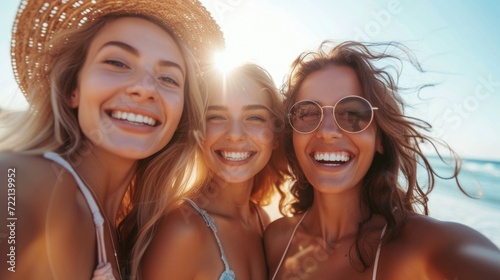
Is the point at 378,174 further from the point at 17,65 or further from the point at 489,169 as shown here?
the point at 489,169

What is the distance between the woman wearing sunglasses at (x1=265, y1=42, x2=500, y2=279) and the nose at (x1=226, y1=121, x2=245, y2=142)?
0.43 m

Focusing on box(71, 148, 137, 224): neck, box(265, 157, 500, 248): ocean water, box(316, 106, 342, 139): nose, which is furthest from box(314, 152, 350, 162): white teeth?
box(265, 157, 500, 248): ocean water

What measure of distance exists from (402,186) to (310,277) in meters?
1.11

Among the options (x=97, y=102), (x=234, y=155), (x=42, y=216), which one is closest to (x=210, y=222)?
(x=234, y=155)

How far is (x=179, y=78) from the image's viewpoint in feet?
8.95

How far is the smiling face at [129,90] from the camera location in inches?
94.2

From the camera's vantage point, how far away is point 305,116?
10.0 ft

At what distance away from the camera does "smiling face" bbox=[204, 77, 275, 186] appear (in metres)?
3.31

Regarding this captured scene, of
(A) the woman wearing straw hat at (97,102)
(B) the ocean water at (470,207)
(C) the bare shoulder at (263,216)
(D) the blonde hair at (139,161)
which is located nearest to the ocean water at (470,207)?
(B) the ocean water at (470,207)

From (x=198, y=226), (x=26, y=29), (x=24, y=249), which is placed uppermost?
(x=26, y=29)

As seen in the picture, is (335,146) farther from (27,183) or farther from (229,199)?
(27,183)

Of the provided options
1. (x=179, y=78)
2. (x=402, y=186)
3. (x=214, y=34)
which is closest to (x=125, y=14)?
(x=179, y=78)

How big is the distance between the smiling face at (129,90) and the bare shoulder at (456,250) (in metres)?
1.82

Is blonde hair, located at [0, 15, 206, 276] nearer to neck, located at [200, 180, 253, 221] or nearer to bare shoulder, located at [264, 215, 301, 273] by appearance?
neck, located at [200, 180, 253, 221]
